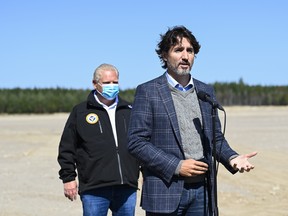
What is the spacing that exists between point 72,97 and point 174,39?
54980 mm

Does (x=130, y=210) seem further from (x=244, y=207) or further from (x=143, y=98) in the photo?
(x=244, y=207)

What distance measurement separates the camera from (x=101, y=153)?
5.40 m

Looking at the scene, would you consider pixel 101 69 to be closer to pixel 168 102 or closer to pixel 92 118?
pixel 92 118

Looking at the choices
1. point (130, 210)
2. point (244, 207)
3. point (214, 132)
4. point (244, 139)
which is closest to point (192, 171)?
point (214, 132)

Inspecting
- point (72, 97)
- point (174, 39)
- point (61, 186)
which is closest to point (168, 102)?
point (174, 39)

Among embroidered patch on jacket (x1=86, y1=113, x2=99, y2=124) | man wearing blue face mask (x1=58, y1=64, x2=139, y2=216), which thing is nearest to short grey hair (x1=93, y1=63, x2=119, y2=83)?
man wearing blue face mask (x1=58, y1=64, x2=139, y2=216)

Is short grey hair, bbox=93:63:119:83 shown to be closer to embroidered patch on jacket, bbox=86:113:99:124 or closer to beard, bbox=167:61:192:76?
embroidered patch on jacket, bbox=86:113:99:124

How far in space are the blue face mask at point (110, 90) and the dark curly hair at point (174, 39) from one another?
1.09m

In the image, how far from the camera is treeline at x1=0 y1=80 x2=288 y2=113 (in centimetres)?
5734

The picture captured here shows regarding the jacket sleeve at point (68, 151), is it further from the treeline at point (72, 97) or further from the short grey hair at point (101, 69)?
the treeline at point (72, 97)

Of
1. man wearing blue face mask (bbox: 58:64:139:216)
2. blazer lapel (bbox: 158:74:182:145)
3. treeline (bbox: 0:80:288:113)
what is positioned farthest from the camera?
treeline (bbox: 0:80:288:113)

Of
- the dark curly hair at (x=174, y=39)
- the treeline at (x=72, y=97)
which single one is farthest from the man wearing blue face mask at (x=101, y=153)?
the treeline at (x=72, y=97)

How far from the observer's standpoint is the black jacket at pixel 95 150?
17.6 ft

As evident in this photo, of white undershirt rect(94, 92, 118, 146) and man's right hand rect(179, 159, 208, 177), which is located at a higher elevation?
white undershirt rect(94, 92, 118, 146)
